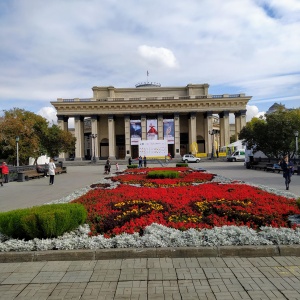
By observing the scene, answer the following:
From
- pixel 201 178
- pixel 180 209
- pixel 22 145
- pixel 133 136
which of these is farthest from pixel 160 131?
pixel 180 209

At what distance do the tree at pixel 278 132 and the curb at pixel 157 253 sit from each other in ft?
74.0

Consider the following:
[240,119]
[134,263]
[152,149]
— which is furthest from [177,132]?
[134,263]

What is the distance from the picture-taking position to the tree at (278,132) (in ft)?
A: 84.0

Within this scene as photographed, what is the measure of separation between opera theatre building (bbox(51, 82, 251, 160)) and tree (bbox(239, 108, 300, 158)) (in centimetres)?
3736

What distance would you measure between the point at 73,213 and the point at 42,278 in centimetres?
179

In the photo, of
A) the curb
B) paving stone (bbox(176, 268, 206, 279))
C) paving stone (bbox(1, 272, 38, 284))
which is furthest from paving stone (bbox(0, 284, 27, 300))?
paving stone (bbox(176, 268, 206, 279))

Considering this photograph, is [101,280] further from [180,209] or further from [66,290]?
[180,209]

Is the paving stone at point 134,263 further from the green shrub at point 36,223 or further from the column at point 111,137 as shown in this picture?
the column at point 111,137

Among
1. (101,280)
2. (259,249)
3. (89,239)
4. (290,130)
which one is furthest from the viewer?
(290,130)

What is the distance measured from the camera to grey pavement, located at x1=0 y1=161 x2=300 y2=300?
12.5 feet

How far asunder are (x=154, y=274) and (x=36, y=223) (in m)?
2.52

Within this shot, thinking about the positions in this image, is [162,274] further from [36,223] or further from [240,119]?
[240,119]

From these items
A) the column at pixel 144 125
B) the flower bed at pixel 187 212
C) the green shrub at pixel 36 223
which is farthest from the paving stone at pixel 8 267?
the column at pixel 144 125

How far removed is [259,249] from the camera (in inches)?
198
